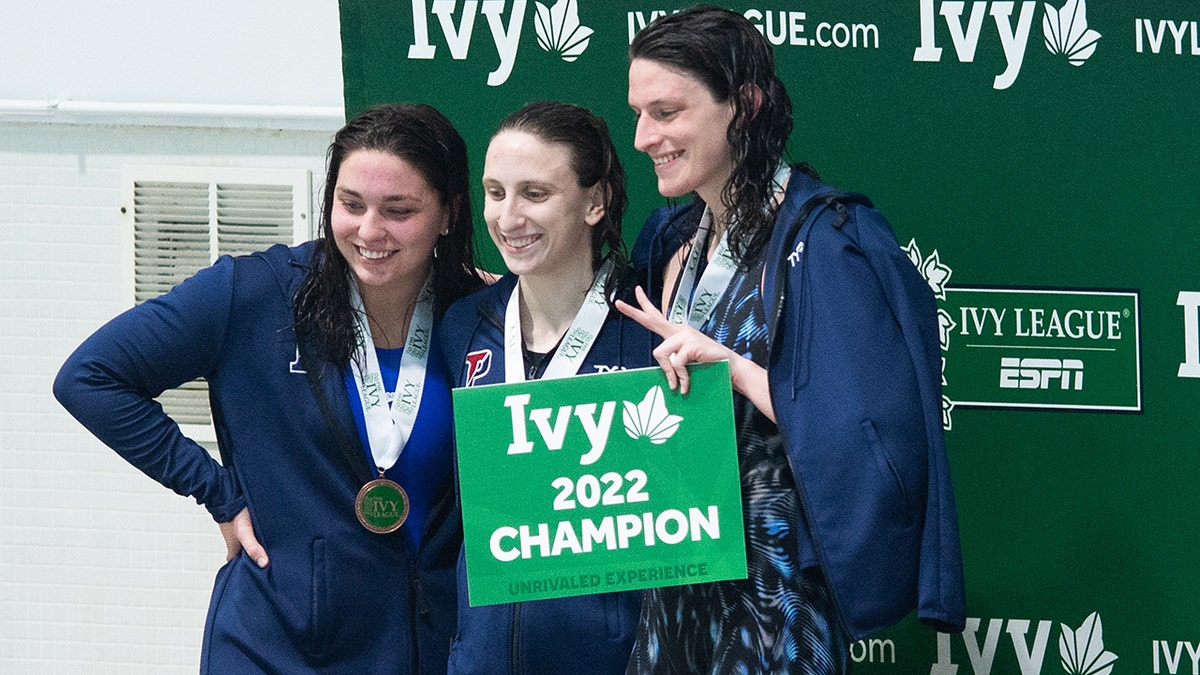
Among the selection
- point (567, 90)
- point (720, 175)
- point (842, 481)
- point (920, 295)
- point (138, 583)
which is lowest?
point (138, 583)

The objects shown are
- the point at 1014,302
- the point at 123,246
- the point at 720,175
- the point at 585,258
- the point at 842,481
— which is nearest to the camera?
the point at 842,481

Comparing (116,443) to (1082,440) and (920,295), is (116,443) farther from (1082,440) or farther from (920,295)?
(1082,440)

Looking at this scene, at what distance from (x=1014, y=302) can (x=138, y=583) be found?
9.46 feet

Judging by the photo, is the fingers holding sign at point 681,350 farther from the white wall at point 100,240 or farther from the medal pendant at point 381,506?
the white wall at point 100,240

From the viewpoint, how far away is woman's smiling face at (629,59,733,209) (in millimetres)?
2877

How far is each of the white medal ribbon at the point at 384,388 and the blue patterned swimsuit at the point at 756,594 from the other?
0.70m

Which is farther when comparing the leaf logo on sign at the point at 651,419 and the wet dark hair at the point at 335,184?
the wet dark hair at the point at 335,184

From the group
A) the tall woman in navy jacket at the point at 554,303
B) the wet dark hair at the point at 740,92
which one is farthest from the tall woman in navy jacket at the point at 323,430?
the wet dark hair at the point at 740,92

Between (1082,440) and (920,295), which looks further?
(1082,440)

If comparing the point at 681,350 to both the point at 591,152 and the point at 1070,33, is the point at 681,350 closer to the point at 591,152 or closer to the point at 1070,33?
the point at 591,152

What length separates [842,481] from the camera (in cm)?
268

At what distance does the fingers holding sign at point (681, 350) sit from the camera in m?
2.75

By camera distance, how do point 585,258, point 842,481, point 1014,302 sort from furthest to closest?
point 1014,302
point 585,258
point 842,481

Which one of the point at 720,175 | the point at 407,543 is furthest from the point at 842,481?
the point at 407,543
